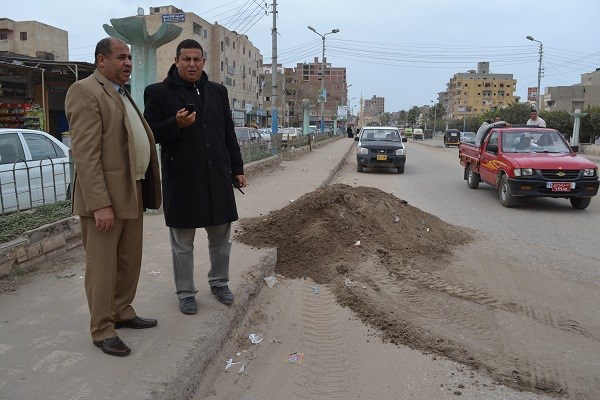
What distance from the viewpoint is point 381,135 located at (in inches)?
758

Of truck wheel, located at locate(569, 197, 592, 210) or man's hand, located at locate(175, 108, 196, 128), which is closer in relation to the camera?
man's hand, located at locate(175, 108, 196, 128)

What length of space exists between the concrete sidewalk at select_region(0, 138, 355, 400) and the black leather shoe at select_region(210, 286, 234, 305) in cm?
5

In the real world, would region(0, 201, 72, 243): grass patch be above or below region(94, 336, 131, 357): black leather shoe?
above

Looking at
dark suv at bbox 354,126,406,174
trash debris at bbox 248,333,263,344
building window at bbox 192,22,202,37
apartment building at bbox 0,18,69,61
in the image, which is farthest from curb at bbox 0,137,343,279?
building window at bbox 192,22,202,37

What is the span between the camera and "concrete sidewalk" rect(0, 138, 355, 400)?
2727mm

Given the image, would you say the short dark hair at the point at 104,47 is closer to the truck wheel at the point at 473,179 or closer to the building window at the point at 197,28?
the truck wheel at the point at 473,179

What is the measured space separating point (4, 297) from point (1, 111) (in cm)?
1643

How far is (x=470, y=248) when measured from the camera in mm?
6797

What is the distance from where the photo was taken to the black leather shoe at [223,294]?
406cm

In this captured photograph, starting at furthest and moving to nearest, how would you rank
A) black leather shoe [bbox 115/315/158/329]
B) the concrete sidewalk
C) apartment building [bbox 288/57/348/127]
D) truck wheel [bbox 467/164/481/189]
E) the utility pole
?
apartment building [bbox 288/57/348/127], the utility pole, truck wheel [bbox 467/164/481/189], black leather shoe [bbox 115/315/158/329], the concrete sidewalk

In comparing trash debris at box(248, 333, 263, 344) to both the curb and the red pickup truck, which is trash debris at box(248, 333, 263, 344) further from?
the red pickup truck

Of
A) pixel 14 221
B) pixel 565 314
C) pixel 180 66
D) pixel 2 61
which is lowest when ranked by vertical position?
pixel 565 314

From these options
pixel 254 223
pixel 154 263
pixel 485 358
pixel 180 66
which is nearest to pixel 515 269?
pixel 485 358

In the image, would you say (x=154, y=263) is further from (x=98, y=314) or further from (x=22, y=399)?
(x=22, y=399)
